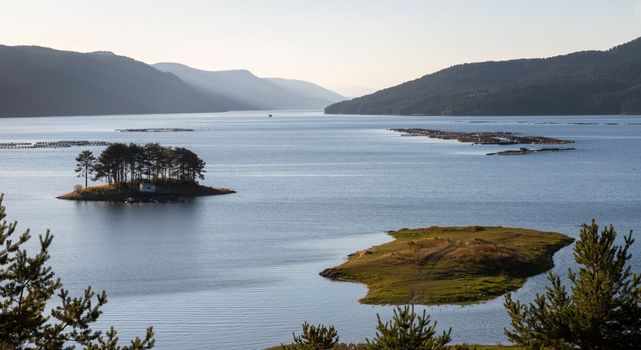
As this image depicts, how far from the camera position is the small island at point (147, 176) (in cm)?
14188

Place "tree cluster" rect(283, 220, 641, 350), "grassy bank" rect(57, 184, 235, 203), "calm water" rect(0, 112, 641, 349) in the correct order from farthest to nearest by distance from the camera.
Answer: "grassy bank" rect(57, 184, 235, 203) < "calm water" rect(0, 112, 641, 349) < "tree cluster" rect(283, 220, 641, 350)

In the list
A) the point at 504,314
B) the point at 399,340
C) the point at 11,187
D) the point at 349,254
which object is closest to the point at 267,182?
the point at 11,187

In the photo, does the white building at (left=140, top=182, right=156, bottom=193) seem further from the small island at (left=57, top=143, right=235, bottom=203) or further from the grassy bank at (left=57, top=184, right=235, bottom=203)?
the grassy bank at (left=57, top=184, right=235, bottom=203)

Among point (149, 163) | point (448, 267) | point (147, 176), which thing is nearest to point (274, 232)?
point (448, 267)

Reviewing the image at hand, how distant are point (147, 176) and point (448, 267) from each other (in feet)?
288

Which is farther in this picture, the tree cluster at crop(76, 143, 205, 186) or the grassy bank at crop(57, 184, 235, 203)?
the tree cluster at crop(76, 143, 205, 186)

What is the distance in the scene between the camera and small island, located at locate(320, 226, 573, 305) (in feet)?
223

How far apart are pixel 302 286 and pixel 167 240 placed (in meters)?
33.8

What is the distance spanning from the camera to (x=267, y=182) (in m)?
173

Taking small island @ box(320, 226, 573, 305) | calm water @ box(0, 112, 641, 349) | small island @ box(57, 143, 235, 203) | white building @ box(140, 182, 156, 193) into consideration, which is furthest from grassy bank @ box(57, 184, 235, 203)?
small island @ box(320, 226, 573, 305)

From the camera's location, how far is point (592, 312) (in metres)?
34.7

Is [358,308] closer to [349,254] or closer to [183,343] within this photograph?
[183,343]

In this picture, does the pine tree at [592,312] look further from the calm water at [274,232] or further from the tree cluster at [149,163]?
the tree cluster at [149,163]

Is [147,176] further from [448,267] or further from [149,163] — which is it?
[448,267]
